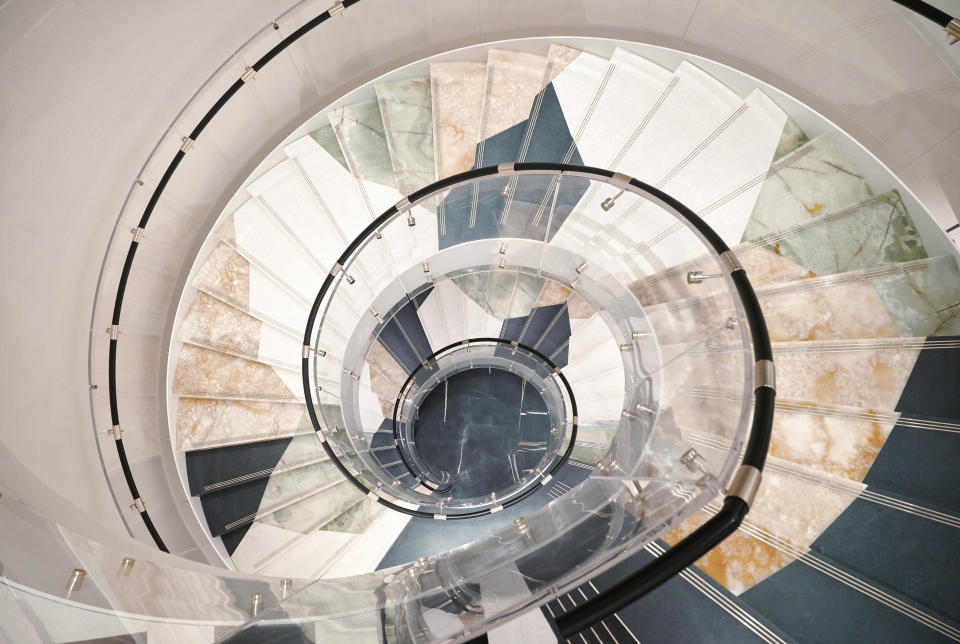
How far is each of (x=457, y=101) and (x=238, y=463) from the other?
12.3 feet

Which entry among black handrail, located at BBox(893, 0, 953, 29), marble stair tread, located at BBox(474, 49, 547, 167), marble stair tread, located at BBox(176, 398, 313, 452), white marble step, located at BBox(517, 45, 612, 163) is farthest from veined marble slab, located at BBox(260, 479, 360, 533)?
black handrail, located at BBox(893, 0, 953, 29)

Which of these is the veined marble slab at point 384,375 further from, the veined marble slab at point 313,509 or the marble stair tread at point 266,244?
the marble stair tread at point 266,244

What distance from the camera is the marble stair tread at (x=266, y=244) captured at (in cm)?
426

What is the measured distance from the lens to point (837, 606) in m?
2.29

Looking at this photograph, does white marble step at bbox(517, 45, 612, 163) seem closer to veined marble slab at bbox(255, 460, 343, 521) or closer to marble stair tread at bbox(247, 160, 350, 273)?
marble stair tread at bbox(247, 160, 350, 273)

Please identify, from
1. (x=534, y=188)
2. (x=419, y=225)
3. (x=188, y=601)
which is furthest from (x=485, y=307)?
(x=188, y=601)

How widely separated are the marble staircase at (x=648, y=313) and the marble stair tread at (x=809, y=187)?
15mm

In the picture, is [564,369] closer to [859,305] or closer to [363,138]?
[859,305]

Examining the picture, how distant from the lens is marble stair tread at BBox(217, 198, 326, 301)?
14.0 ft

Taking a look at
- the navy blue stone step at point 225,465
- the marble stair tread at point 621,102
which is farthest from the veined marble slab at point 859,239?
the navy blue stone step at point 225,465

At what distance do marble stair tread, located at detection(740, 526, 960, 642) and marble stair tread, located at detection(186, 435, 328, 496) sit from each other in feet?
12.6

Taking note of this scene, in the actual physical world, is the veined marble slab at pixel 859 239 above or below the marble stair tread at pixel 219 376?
above

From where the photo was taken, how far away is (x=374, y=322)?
197 inches

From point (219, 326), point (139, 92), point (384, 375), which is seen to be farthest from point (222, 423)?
point (139, 92)
